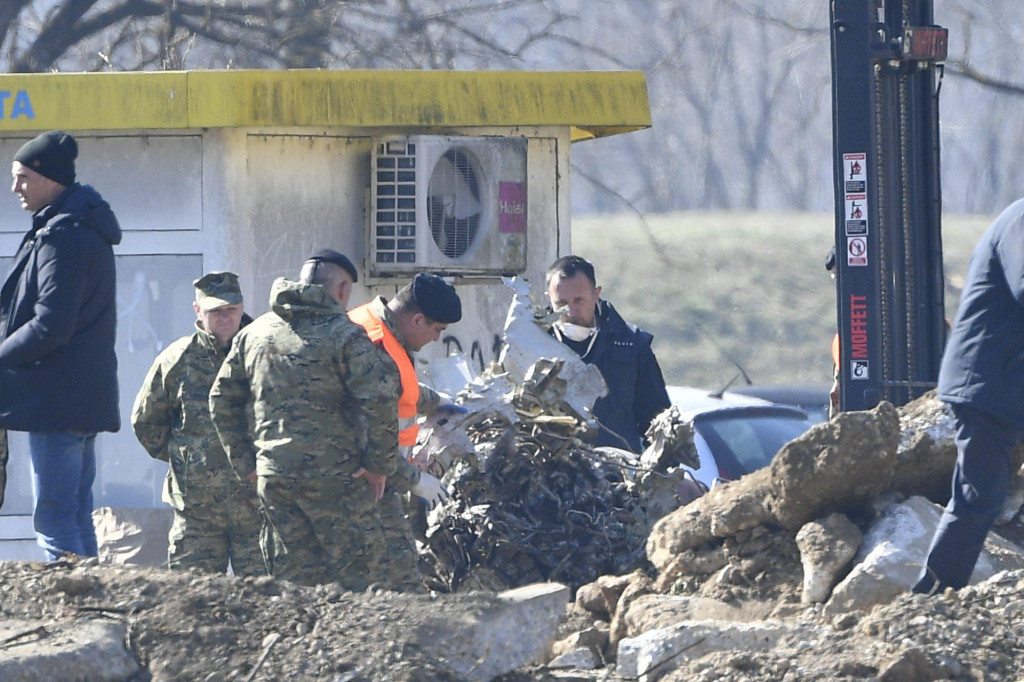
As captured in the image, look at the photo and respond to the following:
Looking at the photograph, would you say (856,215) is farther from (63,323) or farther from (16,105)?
(16,105)

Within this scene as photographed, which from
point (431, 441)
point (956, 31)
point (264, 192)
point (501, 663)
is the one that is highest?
point (956, 31)

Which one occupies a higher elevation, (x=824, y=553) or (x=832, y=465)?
(x=832, y=465)

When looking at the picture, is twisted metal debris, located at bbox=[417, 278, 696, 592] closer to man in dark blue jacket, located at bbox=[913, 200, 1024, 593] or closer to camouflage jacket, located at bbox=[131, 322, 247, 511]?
camouflage jacket, located at bbox=[131, 322, 247, 511]

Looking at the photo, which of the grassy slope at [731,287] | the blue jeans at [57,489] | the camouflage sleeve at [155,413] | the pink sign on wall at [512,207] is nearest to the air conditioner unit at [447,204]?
the pink sign on wall at [512,207]

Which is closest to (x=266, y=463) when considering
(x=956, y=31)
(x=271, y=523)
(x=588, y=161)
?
(x=271, y=523)

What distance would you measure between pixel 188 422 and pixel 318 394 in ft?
3.07

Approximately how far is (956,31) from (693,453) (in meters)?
36.0

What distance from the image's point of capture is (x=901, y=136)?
7.39 metres

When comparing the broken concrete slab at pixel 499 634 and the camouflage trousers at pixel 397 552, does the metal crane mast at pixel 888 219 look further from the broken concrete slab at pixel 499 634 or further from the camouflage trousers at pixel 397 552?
the broken concrete slab at pixel 499 634

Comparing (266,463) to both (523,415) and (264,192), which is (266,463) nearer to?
(523,415)

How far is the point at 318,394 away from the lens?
5414 mm

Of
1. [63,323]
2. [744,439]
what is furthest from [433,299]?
[744,439]

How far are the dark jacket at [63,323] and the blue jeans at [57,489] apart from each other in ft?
0.25

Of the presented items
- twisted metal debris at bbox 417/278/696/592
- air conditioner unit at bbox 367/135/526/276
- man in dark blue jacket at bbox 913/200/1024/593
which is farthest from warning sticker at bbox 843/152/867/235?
man in dark blue jacket at bbox 913/200/1024/593
